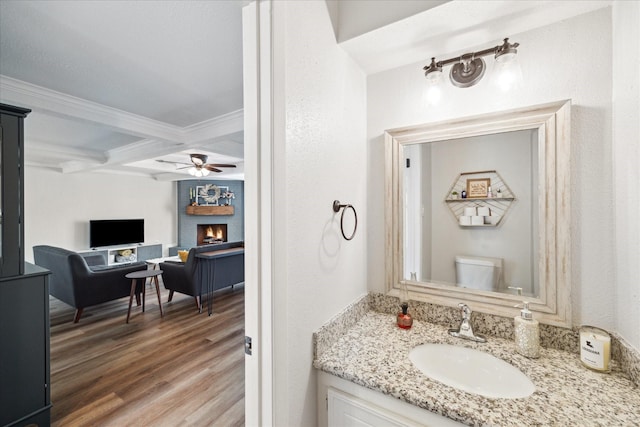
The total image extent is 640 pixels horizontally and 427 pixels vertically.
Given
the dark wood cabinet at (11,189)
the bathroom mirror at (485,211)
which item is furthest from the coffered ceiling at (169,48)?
the dark wood cabinet at (11,189)

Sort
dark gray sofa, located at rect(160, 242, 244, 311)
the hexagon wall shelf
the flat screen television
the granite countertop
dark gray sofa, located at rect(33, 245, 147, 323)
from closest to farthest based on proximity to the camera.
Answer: the granite countertop → the hexagon wall shelf → dark gray sofa, located at rect(33, 245, 147, 323) → dark gray sofa, located at rect(160, 242, 244, 311) → the flat screen television

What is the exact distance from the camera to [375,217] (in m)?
1.41

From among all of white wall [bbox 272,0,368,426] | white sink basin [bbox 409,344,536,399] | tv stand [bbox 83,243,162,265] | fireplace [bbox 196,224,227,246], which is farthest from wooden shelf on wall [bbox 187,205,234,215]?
white sink basin [bbox 409,344,536,399]

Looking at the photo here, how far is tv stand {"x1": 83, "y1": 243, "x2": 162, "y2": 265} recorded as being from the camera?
5801mm

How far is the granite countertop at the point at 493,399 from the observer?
0.70 m

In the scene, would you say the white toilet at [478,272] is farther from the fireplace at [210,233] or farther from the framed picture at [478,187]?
the fireplace at [210,233]

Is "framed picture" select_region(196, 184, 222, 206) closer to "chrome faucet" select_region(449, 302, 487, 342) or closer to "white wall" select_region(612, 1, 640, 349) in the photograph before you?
"chrome faucet" select_region(449, 302, 487, 342)

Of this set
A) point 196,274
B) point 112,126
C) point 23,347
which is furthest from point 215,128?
point 23,347

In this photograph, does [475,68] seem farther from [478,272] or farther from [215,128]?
[215,128]

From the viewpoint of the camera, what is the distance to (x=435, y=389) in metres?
0.80

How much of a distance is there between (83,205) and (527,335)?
7.31 meters

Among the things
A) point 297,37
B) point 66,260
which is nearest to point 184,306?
point 66,260

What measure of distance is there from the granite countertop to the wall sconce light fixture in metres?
1.09

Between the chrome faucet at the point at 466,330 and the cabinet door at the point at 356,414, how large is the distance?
0.47 m
